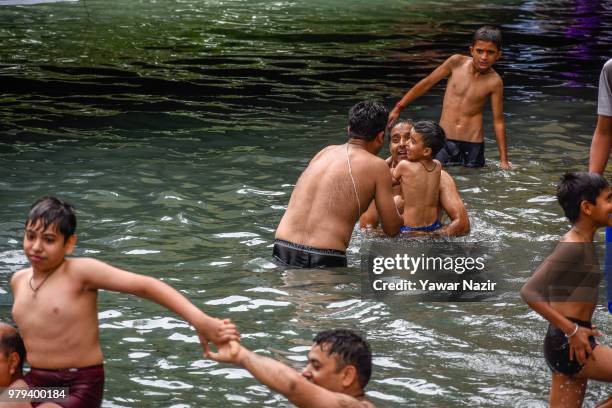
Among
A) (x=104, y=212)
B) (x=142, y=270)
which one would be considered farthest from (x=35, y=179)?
(x=142, y=270)

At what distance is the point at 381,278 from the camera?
7.76 metres

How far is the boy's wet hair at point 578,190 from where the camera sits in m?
5.25

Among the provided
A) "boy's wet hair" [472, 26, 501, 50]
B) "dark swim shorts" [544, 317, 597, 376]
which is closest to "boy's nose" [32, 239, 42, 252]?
"dark swim shorts" [544, 317, 597, 376]

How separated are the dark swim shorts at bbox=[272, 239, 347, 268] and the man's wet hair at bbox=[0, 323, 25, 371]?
286 centimetres

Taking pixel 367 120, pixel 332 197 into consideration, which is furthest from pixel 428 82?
pixel 332 197

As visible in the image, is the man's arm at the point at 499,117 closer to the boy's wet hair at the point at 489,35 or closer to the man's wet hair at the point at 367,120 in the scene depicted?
the boy's wet hair at the point at 489,35

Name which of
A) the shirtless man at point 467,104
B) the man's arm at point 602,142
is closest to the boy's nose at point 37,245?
the man's arm at point 602,142

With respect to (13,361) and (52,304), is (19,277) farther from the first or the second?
(13,361)

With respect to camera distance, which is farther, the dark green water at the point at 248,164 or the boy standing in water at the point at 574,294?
the dark green water at the point at 248,164

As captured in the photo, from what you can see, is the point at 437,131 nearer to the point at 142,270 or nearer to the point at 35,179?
the point at 142,270

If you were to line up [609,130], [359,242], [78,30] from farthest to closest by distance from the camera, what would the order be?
[78,30], [359,242], [609,130]

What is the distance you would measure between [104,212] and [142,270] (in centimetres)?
162

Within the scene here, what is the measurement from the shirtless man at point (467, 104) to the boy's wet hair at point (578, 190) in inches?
211

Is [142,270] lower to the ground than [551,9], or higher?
lower
